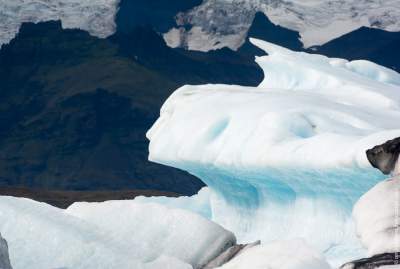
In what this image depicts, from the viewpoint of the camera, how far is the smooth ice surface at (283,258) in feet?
30.3

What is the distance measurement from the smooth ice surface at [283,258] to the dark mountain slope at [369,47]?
5117 inches

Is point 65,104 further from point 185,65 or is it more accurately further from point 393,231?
point 393,231

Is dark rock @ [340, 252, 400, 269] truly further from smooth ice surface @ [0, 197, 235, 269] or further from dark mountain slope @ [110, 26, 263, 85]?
dark mountain slope @ [110, 26, 263, 85]

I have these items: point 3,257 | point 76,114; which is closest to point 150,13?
point 76,114

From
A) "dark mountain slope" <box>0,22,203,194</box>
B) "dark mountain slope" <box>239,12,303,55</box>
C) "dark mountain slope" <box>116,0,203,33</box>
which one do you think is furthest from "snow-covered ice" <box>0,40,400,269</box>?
"dark mountain slope" <box>116,0,203,33</box>

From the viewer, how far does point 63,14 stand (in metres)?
136

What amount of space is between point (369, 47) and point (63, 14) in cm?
4565

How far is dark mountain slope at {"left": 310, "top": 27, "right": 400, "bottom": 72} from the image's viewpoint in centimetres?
13925

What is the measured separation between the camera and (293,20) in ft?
451

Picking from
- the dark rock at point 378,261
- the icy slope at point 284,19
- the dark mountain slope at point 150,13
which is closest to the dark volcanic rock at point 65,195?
the icy slope at point 284,19

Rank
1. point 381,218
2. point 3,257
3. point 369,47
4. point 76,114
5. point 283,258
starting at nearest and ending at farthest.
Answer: point 381,218 < point 3,257 < point 283,258 < point 76,114 < point 369,47

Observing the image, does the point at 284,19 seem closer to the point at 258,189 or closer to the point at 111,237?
the point at 258,189

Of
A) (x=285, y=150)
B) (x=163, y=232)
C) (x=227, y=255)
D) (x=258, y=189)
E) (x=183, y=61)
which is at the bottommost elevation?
(x=183, y=61)

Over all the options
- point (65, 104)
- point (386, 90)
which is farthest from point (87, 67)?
point (386, 90)
